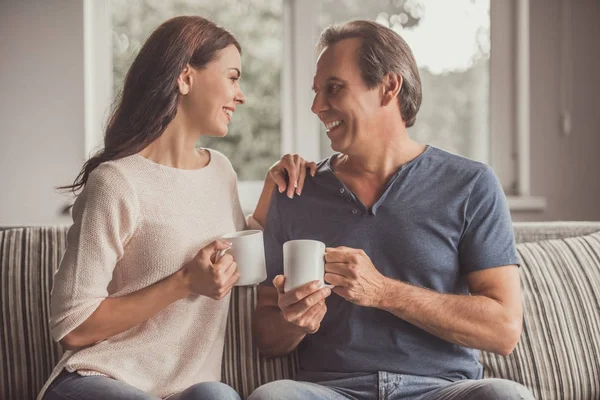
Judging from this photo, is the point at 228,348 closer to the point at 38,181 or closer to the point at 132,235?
the point at 132,235

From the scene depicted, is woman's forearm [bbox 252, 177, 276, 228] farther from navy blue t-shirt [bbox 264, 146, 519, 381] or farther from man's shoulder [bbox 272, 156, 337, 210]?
navy blue t-shirt [bbox 264, 146, 519, 381]

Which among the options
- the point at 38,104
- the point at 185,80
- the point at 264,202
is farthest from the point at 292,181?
the point at 38,104

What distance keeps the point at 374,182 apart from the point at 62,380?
0.87m

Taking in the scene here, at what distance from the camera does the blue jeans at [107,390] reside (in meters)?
1.38

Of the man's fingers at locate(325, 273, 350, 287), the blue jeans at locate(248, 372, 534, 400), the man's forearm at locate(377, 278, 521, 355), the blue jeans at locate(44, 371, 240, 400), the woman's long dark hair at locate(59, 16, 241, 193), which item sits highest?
the woman's long dark hair at locate(59, 16, 241, 193)

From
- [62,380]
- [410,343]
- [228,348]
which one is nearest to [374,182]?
[410,343]

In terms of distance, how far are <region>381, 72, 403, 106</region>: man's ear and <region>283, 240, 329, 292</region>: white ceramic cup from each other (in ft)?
1.82

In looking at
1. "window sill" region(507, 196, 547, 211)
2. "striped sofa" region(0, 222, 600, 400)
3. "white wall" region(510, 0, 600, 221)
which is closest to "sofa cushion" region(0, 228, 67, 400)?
"striped sofa" region(0, 222, 600, 400)

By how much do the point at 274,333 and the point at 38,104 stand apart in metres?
1.64

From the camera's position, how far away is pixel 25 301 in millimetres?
1831

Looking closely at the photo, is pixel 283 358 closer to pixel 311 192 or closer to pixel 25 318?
pixel 311 192

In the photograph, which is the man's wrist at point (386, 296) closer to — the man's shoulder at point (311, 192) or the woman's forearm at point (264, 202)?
the man's shoulder at point (311, 192)

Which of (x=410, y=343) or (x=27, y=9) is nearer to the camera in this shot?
(x=410, y=343)

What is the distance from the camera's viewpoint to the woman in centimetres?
149
